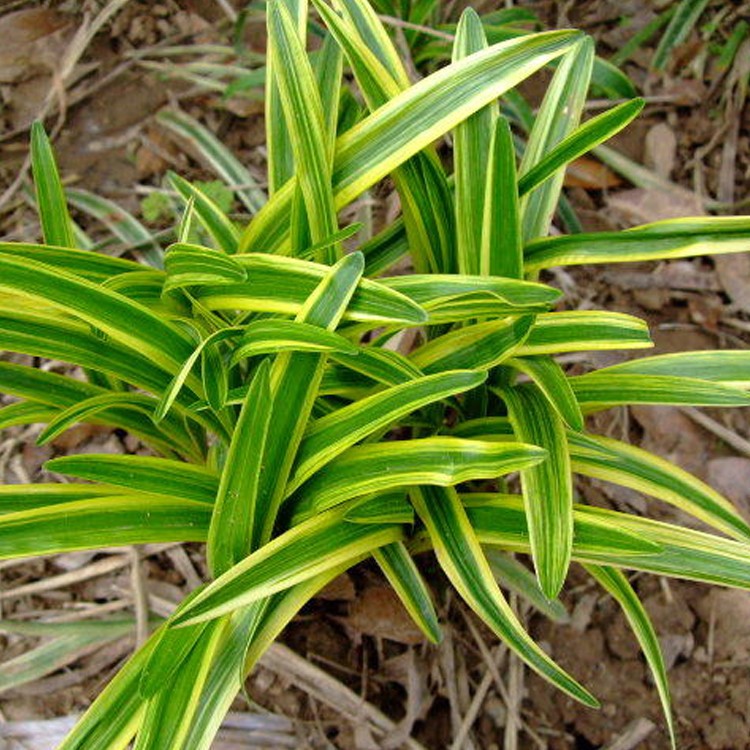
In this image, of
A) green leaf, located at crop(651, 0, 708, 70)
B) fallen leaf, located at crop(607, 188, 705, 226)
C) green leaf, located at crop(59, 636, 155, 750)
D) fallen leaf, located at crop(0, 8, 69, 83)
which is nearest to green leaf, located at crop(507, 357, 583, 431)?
green leaf, located at crop(59, 636, 155, 750)

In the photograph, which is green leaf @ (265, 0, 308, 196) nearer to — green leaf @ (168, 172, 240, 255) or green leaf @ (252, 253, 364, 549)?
green leaf @ (168, 172, 240, 255)

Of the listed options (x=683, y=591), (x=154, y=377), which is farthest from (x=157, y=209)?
(x=683, y=591)

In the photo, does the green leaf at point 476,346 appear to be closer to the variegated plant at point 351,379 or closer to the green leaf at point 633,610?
the variegated plant at point 351,379

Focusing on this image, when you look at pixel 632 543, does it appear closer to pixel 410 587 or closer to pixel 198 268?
pixel 410 587

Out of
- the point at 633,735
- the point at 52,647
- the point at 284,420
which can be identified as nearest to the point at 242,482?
the point at 284,420

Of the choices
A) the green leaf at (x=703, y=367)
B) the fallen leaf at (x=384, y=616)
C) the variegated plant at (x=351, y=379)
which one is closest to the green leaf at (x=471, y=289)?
the variegated plant at (x=351, y=379)

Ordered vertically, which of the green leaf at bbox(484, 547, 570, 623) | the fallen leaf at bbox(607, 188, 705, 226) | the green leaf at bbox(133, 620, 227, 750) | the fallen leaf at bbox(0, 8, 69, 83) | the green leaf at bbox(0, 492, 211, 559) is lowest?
the green leaf at bbox(484, 547, 570, 623)
